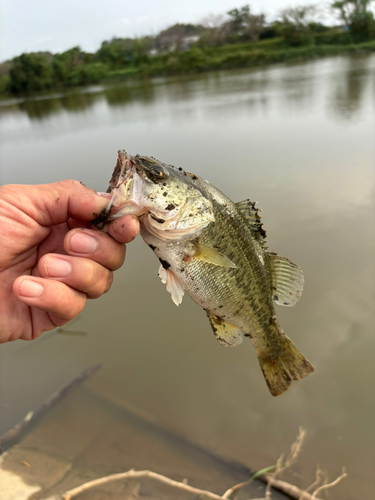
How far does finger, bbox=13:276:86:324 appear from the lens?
1581mm

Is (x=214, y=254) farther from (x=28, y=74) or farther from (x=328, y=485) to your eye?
(x=28, y=74)

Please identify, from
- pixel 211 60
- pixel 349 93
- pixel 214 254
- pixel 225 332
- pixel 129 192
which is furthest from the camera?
pixel 211 60

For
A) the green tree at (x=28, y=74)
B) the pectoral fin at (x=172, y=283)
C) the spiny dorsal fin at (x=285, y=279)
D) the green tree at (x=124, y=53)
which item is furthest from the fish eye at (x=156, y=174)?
the green tree at (x=124, y=53)

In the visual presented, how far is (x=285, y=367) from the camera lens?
2.29 m

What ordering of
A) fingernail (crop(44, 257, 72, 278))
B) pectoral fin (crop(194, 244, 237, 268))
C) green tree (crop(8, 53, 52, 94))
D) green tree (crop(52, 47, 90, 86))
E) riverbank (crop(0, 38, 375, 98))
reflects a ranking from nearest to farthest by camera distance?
fingernail (crop(44, 257, 72, 278)), pectoral fin (crop(194, 244, 237, 268)), riverbank (crop(0, 38, 375, 98)), green tree (crop(8, 53, 52, 94)), green tree (crop(52, 47, 90, 86))

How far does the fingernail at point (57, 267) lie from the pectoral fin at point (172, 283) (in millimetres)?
477

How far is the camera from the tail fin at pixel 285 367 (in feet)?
7.41

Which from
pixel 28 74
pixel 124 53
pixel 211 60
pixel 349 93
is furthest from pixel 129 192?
pixel 124 53

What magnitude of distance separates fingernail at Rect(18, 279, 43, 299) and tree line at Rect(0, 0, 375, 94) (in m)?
45.5

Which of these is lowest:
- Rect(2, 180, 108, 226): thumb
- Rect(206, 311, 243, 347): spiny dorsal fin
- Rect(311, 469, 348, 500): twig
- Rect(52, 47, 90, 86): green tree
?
Rect(311, 469, 348, 500): twig

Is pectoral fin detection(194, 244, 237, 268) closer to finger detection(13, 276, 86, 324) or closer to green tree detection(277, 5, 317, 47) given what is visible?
finger detection(13, 276, 86, 324)

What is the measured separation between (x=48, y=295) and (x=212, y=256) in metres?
0.82

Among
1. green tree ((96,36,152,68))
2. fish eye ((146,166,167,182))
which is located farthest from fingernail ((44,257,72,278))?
green tree ((96,36,152,68))

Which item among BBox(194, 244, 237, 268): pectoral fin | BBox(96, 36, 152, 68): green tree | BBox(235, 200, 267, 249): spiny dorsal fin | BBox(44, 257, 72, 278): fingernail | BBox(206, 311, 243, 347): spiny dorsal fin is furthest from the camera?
BBox(96, 36, 152, 68): green tree
